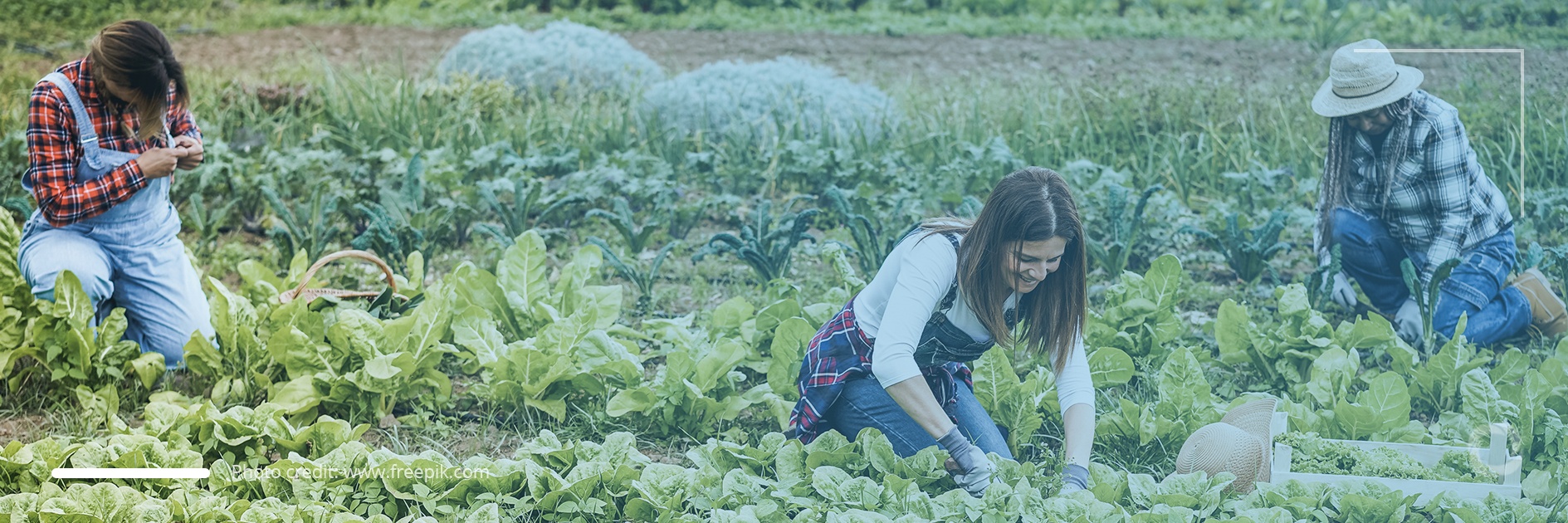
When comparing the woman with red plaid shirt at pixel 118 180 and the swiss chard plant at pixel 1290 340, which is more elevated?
the woman with red plaid shirt at pixel 118 180

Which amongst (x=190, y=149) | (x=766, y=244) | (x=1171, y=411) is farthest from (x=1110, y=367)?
(x=190, y=149)

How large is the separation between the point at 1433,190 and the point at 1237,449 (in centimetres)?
128

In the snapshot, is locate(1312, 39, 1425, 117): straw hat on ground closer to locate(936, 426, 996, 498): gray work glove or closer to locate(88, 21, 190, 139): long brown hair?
locate(936, 426, 996, 498): gray work glove

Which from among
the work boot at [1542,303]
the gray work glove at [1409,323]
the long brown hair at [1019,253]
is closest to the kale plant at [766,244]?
the long brown hair at [1019,253]

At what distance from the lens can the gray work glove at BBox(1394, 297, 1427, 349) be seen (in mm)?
3377

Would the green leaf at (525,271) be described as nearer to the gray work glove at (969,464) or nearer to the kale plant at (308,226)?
the kale plant at (308,226)

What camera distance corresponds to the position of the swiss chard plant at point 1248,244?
361 cm

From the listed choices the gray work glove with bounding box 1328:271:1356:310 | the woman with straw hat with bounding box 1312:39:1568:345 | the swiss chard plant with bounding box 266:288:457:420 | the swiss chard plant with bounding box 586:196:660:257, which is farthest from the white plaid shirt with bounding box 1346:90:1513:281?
the swiss chard plant with bounding box 266:288:457:420

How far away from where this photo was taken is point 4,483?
2.66m

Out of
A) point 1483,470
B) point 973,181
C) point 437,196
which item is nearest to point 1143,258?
point 973,181

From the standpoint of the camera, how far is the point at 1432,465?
104 inches

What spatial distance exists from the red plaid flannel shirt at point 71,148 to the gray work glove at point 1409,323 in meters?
3.70

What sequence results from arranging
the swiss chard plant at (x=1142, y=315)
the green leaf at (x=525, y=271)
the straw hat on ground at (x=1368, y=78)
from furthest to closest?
the green leaf at (x=525, y=271) < the swiss chard plant at (x=1142, y=315) < the straw hat on ground at (x=1368, y=78)

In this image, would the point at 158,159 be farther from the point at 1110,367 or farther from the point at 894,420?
the point at 1110,367
